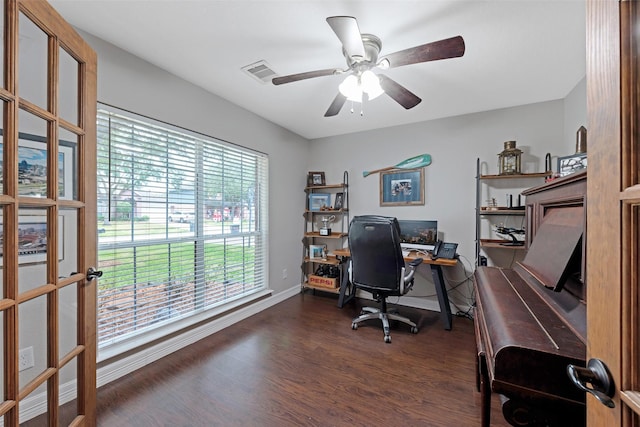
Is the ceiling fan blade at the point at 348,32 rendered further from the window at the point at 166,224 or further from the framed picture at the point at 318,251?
the framed picture at the point at 318,251

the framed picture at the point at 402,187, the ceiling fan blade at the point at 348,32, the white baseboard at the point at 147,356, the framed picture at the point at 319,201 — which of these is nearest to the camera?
the white baseboard at the point at 147,356

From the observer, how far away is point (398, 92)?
6.06ft

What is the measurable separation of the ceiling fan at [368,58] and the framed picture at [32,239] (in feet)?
4.77

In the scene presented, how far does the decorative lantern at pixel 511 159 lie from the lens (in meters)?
2.67

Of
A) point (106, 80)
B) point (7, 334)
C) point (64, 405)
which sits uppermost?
point (106, 80)

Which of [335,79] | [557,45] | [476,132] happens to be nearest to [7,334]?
[335,79]

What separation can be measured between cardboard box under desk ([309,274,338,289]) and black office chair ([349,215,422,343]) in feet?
2.87

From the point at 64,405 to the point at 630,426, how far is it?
1.80 meters

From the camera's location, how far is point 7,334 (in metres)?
0.87

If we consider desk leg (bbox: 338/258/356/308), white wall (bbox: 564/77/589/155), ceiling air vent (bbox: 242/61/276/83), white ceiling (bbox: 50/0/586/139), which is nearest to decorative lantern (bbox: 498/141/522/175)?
white wall (bbox: 564/77/589/155)

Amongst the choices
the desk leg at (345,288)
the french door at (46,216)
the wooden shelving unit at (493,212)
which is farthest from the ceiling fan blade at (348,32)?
the desk leg at (345,288)

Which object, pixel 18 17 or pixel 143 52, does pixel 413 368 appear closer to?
pixel 18 17

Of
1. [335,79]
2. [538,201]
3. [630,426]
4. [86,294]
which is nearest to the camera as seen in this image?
[630,426]

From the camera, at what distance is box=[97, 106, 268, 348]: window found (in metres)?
1.85
